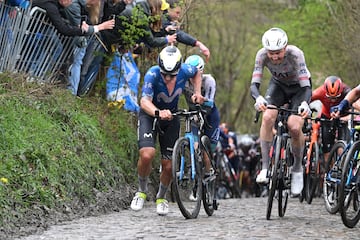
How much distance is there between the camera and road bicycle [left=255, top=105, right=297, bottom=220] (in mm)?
11141

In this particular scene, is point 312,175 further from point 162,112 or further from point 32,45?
point 32,45

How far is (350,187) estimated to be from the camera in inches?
413

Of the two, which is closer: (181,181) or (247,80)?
(181,181)

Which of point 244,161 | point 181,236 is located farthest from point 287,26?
point 181,236

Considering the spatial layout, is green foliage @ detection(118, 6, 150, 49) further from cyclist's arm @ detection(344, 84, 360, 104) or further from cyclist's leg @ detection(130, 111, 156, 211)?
cyclist's arm @ detection(344, 84, 360, 104)

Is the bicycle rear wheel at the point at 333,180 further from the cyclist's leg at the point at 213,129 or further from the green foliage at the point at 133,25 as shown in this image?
the green foliage at the point at 133,25

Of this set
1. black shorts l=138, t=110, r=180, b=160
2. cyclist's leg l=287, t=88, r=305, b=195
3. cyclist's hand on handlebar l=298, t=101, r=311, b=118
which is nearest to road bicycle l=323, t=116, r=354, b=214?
cyclist's leg l=287, t=88, r=305, b=195

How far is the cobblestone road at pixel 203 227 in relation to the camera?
938 cm

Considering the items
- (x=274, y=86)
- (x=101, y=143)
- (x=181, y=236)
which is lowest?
(x=181, y=236)

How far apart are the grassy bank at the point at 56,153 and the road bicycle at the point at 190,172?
1219 millimetres

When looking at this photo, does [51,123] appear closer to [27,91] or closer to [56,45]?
[27,91]

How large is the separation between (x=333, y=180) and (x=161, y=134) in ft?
7.59

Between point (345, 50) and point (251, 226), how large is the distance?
1398 centimetres

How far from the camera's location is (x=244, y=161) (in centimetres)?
2800
